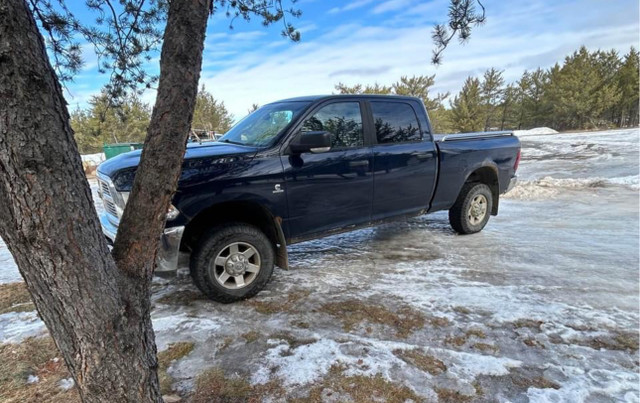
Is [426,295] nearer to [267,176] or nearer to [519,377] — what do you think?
[519,377]

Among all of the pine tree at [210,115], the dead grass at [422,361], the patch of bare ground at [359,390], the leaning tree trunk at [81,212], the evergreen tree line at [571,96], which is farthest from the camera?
the evergreen tree line at [571,96]

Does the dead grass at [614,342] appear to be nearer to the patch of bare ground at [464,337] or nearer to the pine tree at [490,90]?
the patch of bare ground at [464,337]

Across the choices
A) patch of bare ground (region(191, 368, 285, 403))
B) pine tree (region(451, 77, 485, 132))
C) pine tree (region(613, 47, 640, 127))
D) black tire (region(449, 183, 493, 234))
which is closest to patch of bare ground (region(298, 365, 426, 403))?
patch of bare ground (region(191, 368, 285, 403))

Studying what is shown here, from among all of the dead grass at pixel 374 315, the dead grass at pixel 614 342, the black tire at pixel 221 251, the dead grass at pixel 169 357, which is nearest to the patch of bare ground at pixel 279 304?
the black tire at pixel 221 251

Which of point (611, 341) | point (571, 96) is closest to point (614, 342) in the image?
point (611, 341)

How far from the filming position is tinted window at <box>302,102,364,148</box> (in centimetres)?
365

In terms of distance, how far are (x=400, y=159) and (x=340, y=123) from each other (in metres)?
0.88

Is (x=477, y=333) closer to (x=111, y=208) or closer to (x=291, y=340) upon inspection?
(x=291, y=340)

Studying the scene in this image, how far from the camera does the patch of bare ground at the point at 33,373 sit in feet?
6.81

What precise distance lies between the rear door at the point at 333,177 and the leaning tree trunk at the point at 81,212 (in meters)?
1.88

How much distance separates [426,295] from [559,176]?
8604mm

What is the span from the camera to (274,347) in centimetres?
255

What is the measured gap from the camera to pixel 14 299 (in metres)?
3.40

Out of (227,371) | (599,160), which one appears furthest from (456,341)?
(599,160)
